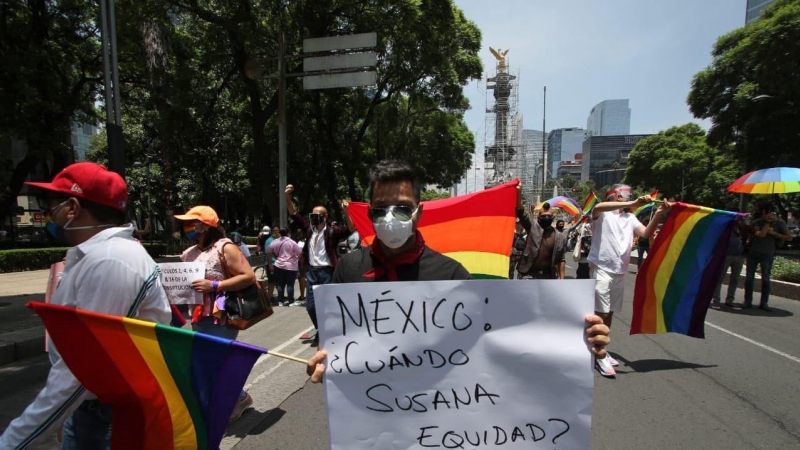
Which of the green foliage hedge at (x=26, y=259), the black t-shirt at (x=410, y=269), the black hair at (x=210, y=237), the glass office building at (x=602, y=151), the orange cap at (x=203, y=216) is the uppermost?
the glass office building at (x=602, y=151)

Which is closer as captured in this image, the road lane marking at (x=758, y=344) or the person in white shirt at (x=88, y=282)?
the person in white shirt at (x=88, y=282)

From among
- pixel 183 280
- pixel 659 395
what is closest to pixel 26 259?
pixel 183 280

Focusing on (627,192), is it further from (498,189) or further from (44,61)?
(44,61)

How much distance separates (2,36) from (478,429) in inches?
633

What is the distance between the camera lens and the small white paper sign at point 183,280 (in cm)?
335

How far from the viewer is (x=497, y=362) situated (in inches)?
64.1

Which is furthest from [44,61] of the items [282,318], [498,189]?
[498,189]

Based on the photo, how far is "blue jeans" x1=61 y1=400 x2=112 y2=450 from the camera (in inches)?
71.7

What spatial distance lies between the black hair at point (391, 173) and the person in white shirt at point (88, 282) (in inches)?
42.1

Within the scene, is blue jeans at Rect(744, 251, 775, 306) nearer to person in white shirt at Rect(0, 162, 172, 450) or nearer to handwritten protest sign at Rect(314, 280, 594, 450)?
handwritten protest sign at Rect(314, 280, 594, 450)

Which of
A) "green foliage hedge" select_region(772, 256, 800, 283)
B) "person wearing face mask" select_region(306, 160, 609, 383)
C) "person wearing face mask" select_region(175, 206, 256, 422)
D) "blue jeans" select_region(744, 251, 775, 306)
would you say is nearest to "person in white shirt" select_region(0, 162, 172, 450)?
"person wearing face mask" select_region(306, 160, 609, 383)

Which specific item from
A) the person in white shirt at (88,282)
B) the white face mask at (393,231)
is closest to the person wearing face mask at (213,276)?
the person in white shirt at (88,282)

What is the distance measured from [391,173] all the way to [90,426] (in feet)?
5.47

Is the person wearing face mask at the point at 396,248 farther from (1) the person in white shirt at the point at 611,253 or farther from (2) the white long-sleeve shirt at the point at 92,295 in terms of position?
(1) the person in white shirt at the point at 611,253
